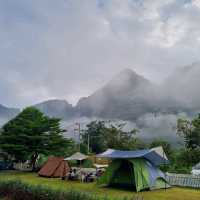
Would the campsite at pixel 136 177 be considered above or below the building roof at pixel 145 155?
below

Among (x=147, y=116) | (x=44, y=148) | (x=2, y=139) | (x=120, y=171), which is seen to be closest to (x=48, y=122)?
(x=44, y=148)

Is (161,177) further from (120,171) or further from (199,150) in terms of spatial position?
(199,150)

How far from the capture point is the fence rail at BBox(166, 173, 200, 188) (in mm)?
16956

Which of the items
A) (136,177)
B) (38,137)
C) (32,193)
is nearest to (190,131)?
(38,137)

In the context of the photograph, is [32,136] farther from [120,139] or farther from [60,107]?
[60,107]

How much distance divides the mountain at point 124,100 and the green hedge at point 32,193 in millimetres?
90304

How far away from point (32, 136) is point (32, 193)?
15.2 meters

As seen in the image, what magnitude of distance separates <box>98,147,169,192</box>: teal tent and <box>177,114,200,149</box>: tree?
16.4 meters

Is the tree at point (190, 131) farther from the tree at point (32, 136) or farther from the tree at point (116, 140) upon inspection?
the tree at point (32, 136)

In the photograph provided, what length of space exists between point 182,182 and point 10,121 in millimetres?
16742

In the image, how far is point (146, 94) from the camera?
106750 millimetres

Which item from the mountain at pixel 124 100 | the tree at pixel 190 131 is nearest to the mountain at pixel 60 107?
the mountain at pixel 124 100

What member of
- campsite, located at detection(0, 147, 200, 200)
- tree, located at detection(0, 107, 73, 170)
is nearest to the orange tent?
tree, located at detection(0, 107, 73, 170)

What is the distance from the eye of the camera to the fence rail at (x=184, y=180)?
17.0 meters
